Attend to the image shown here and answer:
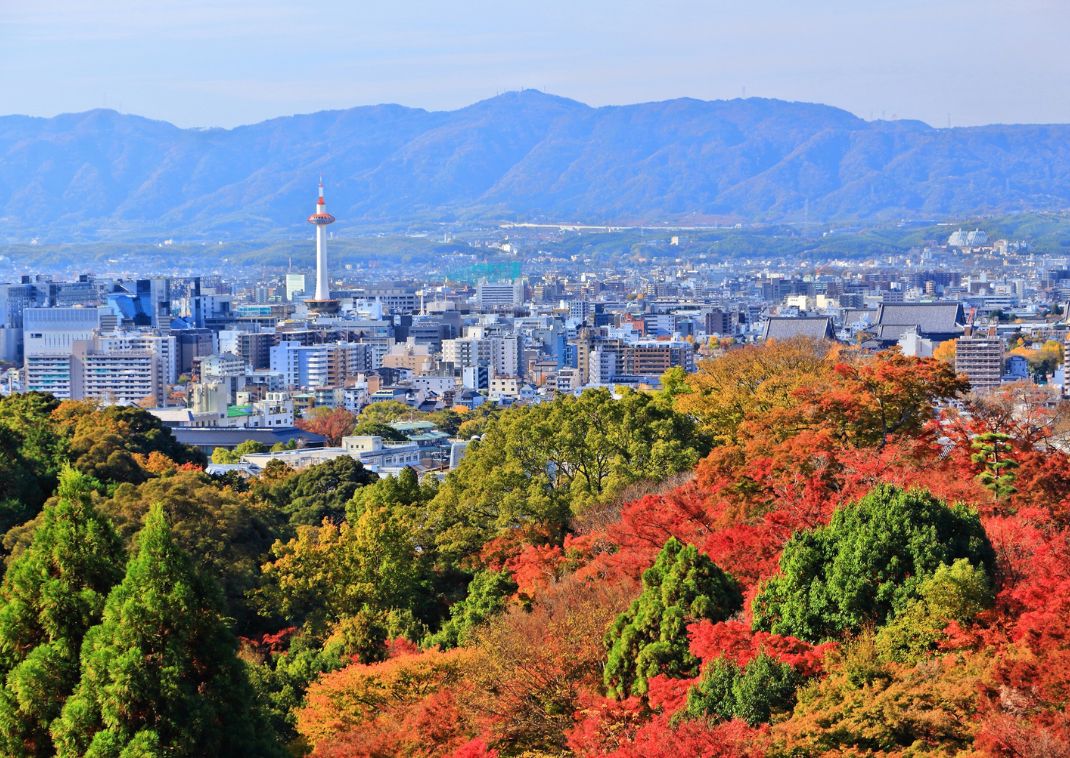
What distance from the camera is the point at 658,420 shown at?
19.5 metres

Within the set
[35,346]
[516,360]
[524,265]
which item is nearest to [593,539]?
[516,360]

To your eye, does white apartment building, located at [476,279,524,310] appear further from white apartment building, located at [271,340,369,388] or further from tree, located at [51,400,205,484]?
tree, located at [51,400,205,484]

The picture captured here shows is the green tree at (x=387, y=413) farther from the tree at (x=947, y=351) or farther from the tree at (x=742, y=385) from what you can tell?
the tree at (x=742, y=385)

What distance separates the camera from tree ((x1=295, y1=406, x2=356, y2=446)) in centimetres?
4941

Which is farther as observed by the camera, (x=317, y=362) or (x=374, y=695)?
(x=317, y=362)

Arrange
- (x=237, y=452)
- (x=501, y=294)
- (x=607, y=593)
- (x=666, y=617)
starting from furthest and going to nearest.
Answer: (x=501, y=294) → (x=237, y=452) → (x=607, y=593) → (x=666, y=617)

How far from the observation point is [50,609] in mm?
9547

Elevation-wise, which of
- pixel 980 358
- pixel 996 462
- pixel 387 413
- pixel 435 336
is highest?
pixel 996 462

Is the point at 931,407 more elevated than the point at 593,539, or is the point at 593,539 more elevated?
the point at 931,407

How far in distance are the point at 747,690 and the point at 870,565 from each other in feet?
4.83

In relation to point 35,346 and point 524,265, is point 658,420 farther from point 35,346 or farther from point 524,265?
Result: point 524,265

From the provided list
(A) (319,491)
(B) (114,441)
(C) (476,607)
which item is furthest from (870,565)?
(B) (114,441)

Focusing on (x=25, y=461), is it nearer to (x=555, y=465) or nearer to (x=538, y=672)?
(x=555, y=465)

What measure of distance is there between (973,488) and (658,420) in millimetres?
5493
